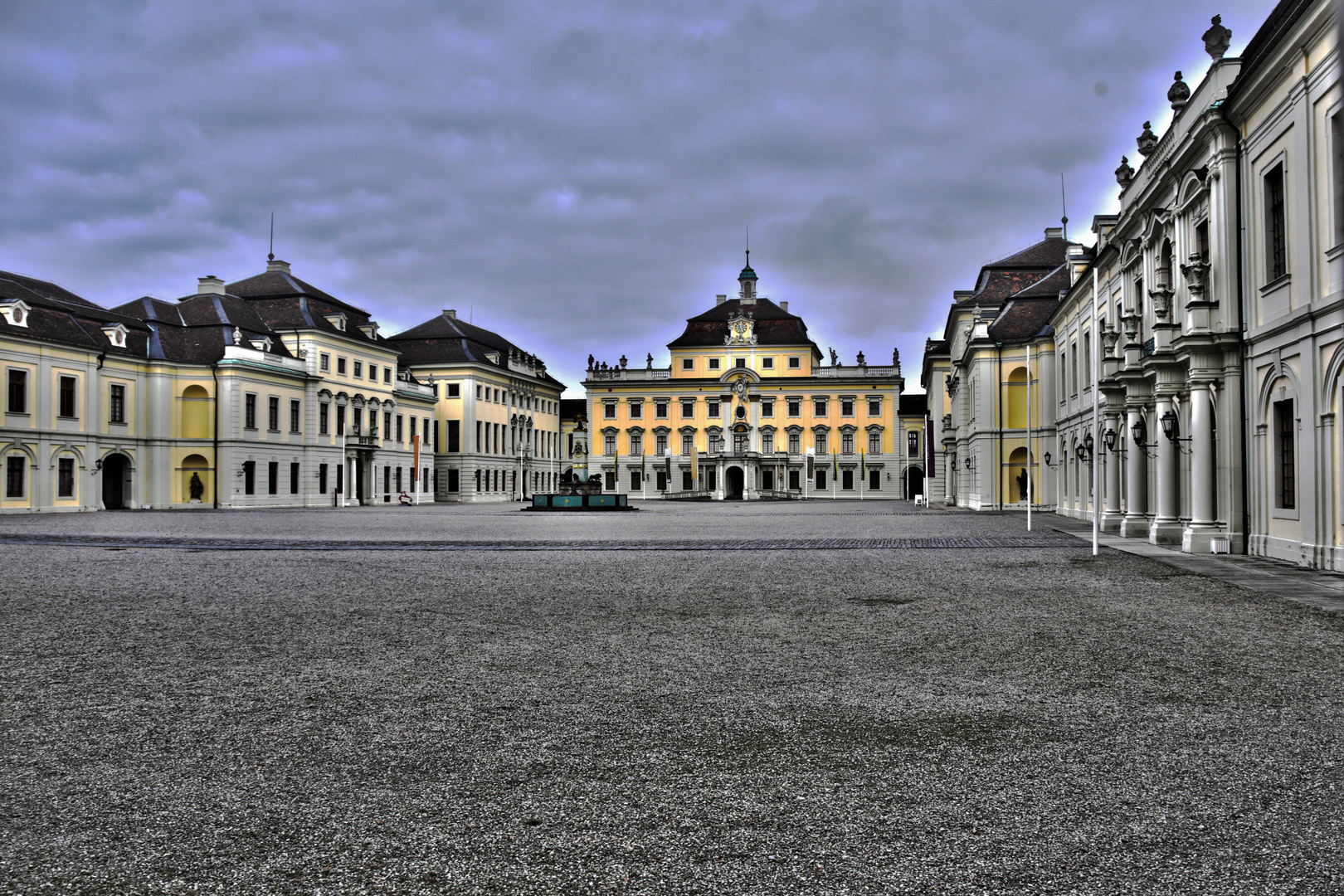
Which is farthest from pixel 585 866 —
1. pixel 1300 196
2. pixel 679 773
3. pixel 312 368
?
pixel 312 368

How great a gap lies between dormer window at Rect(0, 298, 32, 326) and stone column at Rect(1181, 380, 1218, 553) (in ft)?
155

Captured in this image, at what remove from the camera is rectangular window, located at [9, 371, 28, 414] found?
45.9m

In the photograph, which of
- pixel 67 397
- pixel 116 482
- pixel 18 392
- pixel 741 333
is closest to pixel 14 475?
pixel 18 392

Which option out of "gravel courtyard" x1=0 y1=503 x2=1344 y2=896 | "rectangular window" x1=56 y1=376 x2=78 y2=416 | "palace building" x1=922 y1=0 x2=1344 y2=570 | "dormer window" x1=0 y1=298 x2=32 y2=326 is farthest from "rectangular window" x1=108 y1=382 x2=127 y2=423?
"palace building" x1=922 y1=0 x2=1344 y2=570

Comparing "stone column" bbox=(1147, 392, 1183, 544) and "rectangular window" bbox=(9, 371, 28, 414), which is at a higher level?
"rectangular window" bbox=(9, 371, 28, 414)

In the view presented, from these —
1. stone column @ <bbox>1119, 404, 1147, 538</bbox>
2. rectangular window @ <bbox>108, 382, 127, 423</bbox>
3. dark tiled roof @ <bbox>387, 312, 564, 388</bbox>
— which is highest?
dark tiled roof @ <bbox>387, 312, 564, 388</bbox>

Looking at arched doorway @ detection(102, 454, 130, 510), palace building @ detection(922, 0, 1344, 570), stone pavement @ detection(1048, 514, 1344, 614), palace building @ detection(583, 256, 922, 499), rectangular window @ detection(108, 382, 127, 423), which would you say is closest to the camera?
stone pavement @ detection(1048, 514, 1344, 614)

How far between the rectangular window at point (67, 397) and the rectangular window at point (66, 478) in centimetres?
223

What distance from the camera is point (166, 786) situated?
4832 millimetres

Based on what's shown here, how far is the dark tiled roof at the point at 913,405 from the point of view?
98.3m

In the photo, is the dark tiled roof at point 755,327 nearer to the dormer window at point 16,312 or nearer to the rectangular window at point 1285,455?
the dormer window at point 16,312

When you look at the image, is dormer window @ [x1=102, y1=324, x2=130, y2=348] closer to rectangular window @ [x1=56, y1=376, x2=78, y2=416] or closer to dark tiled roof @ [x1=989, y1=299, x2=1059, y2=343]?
rectangular window @ [x1=56, y1=376, x2=78, y2=416]

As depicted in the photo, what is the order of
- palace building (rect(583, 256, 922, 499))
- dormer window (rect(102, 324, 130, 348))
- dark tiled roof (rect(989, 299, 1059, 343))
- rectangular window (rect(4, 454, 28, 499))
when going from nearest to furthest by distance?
rectangular window (rect(4, 454, 28, 499)) < dark tiled roof (rect(989, 299, 1059, 343)) < dormer window (rect(102, 324, 130, 348)) < palace building (rect(583, 256, 922, 499))

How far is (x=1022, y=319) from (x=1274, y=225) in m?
30.2
